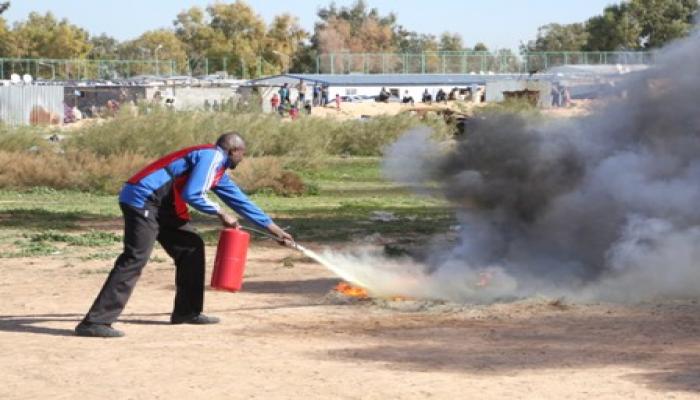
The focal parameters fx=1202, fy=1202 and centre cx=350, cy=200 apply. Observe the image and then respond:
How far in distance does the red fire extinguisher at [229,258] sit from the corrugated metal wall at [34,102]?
50003mm

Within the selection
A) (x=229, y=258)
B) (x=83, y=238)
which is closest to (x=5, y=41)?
(x=83, y=238)

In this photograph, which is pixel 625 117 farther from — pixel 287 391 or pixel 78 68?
pixel 78 68

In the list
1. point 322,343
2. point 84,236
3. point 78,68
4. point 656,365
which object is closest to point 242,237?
point 322,343

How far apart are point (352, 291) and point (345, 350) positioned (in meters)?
2.86

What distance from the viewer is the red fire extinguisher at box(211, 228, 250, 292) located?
11.1 m

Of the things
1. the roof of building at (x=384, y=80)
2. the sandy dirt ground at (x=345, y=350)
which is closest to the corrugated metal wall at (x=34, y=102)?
the roof of building at (x=384, y=80)

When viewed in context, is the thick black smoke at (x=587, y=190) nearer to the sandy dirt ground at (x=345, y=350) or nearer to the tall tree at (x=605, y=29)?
the sandy dirt ground at (x=345, y=350)

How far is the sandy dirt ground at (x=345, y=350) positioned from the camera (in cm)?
851

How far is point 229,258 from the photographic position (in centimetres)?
1110

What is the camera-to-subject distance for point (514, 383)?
8617mm

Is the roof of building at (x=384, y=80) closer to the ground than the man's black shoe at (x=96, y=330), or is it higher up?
higher up

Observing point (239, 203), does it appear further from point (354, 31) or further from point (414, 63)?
point (354, 31)

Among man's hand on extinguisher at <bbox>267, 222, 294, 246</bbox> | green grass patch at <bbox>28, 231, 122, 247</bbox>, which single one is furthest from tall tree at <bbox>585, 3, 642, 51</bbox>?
man's hand on extinguisher at <bbox>267, 222, 294, 246</bbox>

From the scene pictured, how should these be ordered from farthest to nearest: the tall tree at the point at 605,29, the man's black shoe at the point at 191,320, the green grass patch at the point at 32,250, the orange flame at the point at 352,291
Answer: the tall tree at the point at 605,29 < the green grass patch at the point at 32,250 < the orange flame at the point at 352,291 < the man's black shoe at the point at 191,320
